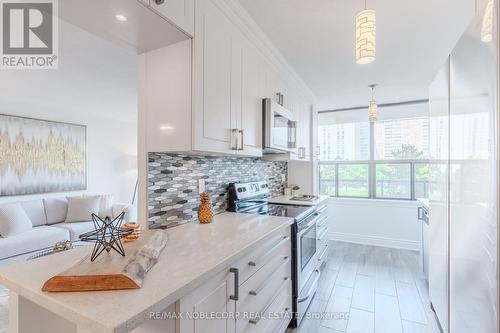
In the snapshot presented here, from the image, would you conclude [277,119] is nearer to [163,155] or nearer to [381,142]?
[163,155]

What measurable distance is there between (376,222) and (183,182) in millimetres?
3827

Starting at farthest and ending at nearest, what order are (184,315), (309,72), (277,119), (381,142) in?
1. (381,142)
2. (309,72)
3. (277,119)
4. (184,315)

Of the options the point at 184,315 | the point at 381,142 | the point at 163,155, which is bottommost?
the point at 184,315

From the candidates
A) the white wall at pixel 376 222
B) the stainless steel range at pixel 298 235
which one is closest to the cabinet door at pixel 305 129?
the stainless steel range at pixel 298 235

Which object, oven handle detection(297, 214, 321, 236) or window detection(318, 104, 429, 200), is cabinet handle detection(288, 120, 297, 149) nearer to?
oven handle detection(297, 214, 321, 236)

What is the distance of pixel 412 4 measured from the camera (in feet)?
5.50

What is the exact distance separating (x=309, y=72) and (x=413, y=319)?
105 inches

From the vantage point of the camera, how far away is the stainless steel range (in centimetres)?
202

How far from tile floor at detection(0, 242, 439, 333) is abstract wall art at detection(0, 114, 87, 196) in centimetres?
174

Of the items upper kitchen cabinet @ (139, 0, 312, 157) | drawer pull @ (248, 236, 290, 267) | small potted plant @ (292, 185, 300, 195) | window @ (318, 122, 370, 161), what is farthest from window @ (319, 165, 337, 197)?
upper kitchen cabinet @ (139, 0, 312, 157)

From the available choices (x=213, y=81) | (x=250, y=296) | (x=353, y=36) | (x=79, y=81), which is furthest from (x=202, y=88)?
(x=79, y=81)

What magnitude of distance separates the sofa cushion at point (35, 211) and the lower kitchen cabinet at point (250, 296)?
149 inches

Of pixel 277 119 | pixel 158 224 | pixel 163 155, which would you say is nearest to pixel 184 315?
pixel 158 224

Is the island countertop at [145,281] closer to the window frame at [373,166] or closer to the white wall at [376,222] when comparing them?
the white wall at [376,222]
